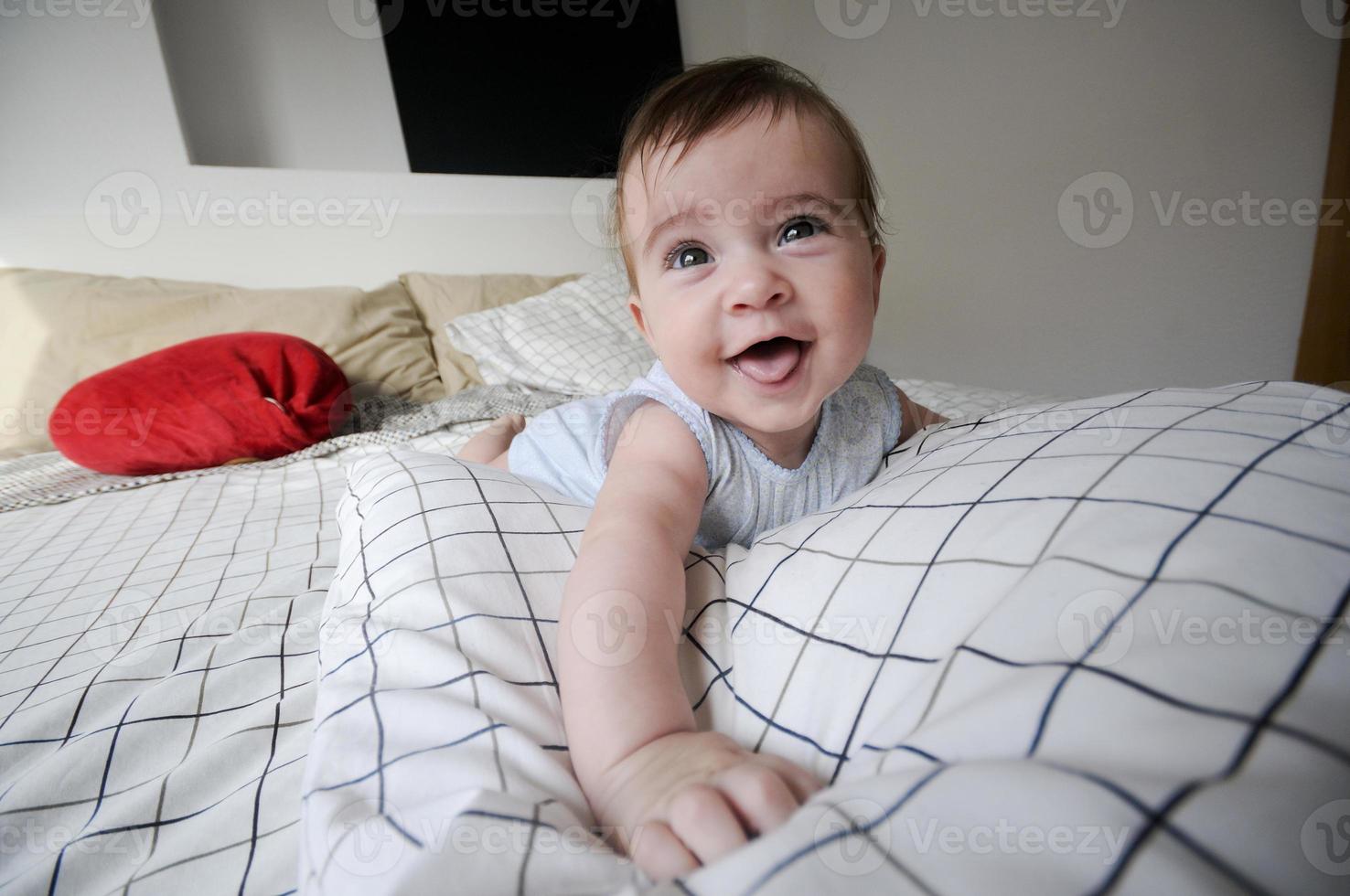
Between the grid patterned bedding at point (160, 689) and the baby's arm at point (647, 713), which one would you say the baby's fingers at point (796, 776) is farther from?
the grid patterned bedding at point (160, 689)

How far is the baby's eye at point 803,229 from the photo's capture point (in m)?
0.58

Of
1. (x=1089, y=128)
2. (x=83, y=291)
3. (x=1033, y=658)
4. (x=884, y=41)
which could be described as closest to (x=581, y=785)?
(x=1033, y=658)

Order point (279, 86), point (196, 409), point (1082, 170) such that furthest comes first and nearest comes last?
point (1082, 170), point (279, 86), point (196, 409)

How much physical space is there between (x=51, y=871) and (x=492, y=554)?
0.31m

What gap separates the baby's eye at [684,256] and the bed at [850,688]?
266mm

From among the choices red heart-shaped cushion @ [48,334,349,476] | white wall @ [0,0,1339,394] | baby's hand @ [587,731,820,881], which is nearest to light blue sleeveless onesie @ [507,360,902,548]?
baby's hand @ [587,731,820,881]

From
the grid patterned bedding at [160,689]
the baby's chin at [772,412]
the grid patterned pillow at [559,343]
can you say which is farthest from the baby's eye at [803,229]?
the grid patterned pillow at [559,343]

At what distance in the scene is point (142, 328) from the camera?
1.64 meters

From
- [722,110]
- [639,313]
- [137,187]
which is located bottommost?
[639,313]

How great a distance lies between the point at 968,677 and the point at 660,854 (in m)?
0.16

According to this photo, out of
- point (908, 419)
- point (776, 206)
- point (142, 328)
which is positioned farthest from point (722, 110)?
point (142, 328)

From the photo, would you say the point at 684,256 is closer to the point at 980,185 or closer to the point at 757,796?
the point at 757,796

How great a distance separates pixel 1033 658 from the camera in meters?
0.28

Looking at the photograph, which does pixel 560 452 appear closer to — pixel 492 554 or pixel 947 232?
pixel 492 554
